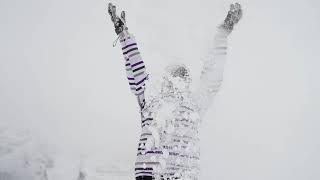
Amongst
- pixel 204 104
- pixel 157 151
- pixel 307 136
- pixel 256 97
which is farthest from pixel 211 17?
pixel 157 151

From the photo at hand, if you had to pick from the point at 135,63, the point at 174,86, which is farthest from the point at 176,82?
the point at 135,63

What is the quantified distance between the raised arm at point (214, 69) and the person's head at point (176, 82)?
0.14 feet

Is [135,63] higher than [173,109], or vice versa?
[135,63]

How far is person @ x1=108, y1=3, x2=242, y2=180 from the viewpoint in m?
1.11

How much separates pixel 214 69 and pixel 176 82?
11cm

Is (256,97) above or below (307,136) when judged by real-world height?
above

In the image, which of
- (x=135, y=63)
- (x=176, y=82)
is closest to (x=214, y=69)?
(x=176, y=82)

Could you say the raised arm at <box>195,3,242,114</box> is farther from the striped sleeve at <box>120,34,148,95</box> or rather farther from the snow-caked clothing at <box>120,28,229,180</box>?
the striped sleeve at <box>120,34,148,95</box>

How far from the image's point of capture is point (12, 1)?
2078 millimetres

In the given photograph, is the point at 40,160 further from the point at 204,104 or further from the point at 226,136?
the point at 204,104

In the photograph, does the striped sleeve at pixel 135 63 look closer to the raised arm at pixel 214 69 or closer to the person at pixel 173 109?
the person at pixel 173 109

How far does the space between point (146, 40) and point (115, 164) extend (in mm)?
591

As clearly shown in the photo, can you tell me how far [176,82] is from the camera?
1.17m

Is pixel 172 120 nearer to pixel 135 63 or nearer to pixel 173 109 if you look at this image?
pixel 173 109
